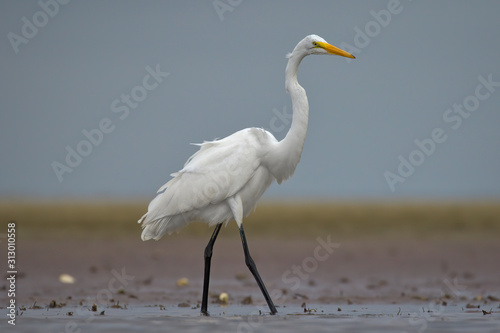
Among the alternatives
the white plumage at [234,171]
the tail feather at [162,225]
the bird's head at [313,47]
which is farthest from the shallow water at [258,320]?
the bird's head at [313,47]

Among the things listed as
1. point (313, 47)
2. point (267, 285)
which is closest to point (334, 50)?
point (313, 47)

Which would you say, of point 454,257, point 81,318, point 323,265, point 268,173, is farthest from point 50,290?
point 454,257

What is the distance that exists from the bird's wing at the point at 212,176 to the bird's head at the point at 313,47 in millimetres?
1281

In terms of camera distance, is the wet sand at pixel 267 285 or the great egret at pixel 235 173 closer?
the wet sand at pixel 267 285

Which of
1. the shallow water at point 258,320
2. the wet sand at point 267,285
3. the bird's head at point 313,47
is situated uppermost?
the bird's head at point 313,47

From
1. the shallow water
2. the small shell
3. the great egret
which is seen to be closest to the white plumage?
the great egret

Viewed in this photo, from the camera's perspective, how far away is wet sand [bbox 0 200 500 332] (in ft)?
31.5

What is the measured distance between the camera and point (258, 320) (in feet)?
32.1

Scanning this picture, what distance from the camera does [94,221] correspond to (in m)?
29.1

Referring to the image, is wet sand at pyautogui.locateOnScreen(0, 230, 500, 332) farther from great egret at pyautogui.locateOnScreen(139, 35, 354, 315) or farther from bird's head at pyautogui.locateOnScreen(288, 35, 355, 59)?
bird's head at pyautogui.locateOnScreen(288, 35, 355, 59)

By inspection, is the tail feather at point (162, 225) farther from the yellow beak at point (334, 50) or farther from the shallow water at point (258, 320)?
the yellow beak at point (334, 50)

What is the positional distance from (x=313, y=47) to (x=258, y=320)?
3.64m

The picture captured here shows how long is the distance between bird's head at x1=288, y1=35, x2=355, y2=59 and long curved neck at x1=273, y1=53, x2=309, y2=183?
67mm

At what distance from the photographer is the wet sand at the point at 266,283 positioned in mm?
9594
